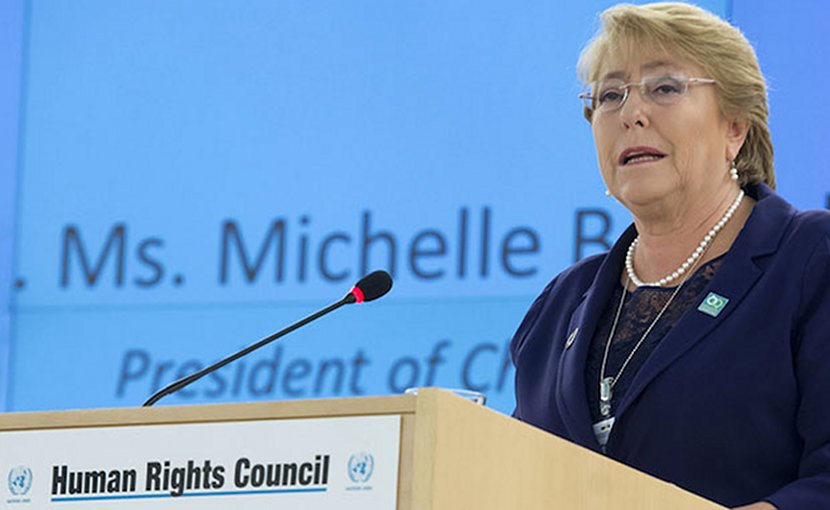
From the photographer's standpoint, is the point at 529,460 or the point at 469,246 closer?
the point at 529,460

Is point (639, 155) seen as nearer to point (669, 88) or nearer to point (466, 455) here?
point (669, 88)

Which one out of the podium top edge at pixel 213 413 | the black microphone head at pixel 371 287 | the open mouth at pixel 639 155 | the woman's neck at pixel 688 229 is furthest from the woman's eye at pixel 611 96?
the podium top edge at pixel 213 413

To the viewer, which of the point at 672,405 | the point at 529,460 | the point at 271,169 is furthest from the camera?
the point at 271,169

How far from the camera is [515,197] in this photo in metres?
3.50

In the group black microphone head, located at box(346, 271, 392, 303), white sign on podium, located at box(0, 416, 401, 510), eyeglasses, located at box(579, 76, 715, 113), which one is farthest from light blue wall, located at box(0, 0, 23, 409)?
white sign on podium, located at box(0, 416, 401, 510)

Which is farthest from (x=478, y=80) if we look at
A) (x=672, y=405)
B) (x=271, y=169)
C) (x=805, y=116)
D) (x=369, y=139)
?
(x=672, y=405)

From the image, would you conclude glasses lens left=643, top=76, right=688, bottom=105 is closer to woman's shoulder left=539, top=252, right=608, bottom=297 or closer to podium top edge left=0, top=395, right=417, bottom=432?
woman's shoulder left=539, top=252, right=608, bottom=297

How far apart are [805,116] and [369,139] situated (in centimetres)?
112

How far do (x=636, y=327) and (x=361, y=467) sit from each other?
1.00m

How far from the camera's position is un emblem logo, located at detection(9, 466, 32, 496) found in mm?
1599

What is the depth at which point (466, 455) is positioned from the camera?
137 cm

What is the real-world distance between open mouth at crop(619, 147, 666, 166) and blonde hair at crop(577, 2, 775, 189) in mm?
138

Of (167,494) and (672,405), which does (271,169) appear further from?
(167,494)

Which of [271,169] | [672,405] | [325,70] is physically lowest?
[672,405]
